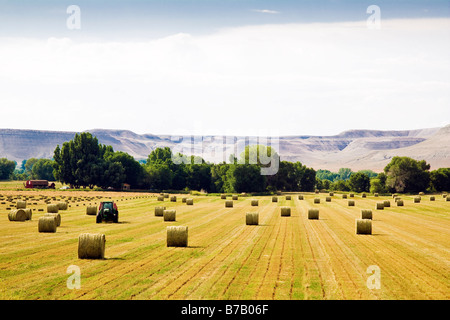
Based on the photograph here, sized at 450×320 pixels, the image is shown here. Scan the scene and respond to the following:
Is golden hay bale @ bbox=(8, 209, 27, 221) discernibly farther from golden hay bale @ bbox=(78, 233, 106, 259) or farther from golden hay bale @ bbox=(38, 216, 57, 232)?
golden hay bale @ bbox=(78, 233, 106, 259)

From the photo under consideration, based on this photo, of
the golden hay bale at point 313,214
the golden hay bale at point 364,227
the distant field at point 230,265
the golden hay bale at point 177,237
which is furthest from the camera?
the golden hay bale at point 313,214

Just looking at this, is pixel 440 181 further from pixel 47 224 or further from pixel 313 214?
pixel 47 224

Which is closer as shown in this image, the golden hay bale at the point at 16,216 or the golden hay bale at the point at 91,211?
the golden hay bale at the point at 16,216

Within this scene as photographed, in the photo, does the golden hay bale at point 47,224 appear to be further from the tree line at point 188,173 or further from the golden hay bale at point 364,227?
the tree line at point 188,173

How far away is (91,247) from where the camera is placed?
24.1 meters

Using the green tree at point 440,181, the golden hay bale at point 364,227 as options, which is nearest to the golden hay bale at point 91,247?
the golden hay bale at point 364,227

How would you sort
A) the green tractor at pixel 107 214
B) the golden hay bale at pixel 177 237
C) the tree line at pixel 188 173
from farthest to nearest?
1. the tree line at pixel 188 173
2. the green tractor at pixel 107 214
3. the golden hay bale at pixel 177 237

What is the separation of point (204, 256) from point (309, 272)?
6090mm

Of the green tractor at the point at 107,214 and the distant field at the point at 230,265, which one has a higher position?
the green tractor at the point at 107,214

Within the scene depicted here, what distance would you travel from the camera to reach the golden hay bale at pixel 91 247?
79.2ft

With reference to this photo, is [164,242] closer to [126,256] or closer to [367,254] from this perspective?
[126,256]

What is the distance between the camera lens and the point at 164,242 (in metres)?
31.1

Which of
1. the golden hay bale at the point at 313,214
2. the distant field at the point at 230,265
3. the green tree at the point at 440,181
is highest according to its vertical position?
the green tree at the point at 440,181

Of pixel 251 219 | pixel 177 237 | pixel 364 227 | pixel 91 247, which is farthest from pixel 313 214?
pixel 91 247
